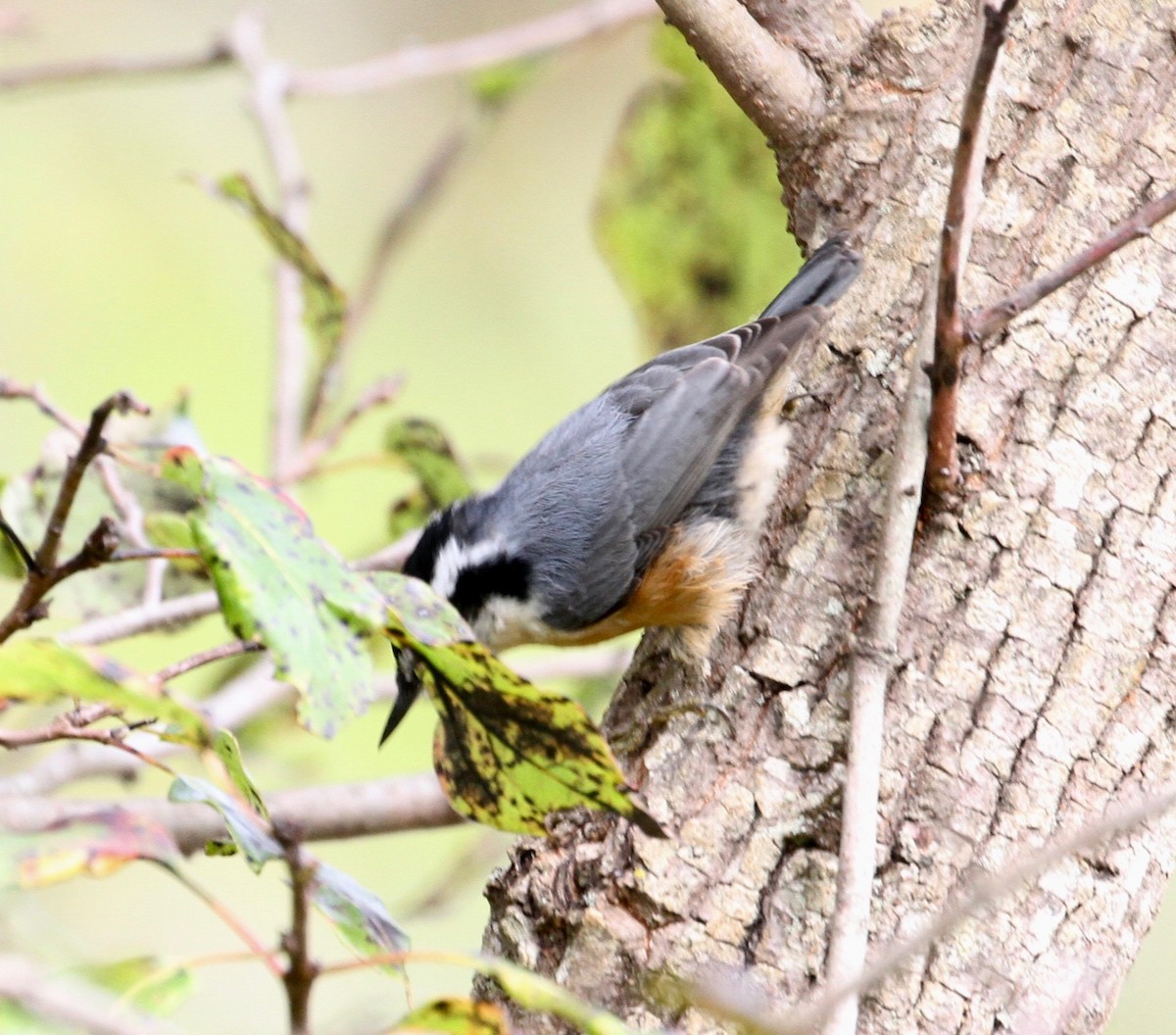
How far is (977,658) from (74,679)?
40.1 inches

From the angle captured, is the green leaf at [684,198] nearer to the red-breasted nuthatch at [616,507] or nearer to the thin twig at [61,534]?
the red-breasted nuthatch at [616,507]

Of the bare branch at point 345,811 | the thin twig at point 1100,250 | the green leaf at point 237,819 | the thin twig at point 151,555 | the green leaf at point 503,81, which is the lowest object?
the bare branch at point 345,811

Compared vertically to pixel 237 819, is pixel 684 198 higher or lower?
higher

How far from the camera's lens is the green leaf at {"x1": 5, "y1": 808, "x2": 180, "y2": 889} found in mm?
992

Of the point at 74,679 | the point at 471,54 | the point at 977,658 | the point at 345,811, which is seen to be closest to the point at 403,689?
the point at 345,811

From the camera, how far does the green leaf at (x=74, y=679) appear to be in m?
0.95

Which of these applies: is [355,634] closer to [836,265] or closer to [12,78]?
[836,265]

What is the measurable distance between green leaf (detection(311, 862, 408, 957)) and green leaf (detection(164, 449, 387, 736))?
0.21 meters

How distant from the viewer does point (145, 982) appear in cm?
103

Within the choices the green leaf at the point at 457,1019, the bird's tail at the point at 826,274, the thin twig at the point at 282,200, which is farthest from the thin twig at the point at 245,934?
the thin twig at the point at 282,200

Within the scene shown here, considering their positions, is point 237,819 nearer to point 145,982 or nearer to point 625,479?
point 145,982

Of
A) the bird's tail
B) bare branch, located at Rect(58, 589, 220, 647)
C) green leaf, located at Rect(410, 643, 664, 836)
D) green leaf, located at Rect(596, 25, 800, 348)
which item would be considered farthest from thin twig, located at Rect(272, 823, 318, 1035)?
green leaf, located at Rect(596, 25, 800, 348)

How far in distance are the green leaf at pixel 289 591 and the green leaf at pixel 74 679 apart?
0.08m

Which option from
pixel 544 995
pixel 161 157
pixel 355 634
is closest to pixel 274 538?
pixel 355 634
